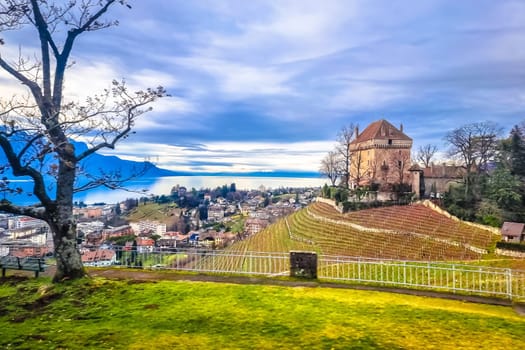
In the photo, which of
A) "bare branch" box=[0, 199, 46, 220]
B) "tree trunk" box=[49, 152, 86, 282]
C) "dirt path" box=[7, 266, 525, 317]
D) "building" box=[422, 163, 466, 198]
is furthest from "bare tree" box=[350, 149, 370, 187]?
"bare branch" box=[0, 199, 46, 220]

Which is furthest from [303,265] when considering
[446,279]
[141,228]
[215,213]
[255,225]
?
[215,213]

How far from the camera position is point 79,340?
19.3 feet

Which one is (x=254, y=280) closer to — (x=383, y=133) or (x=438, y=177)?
(x=383, y=133)

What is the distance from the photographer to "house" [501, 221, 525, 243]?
91.4ft

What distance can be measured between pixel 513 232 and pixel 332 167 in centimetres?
3154

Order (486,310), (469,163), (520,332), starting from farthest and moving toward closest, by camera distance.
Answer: (469,163) < (486,310) < (520,332)

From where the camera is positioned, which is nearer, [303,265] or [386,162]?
[303,265]

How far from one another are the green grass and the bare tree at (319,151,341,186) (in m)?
49.4

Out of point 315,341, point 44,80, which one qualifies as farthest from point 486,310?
point 44,80

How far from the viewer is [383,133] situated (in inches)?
2279

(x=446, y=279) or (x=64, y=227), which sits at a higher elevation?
(x=64, y=227)

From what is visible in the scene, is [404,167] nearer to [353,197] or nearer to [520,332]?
[353,197]

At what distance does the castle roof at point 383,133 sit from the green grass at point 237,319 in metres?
51.3

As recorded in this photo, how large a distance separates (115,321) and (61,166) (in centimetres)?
463
